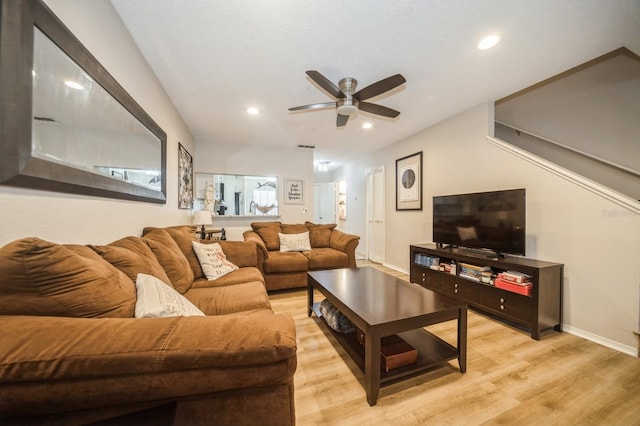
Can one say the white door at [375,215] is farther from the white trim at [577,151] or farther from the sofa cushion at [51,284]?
the sofa cushion at [51,284]

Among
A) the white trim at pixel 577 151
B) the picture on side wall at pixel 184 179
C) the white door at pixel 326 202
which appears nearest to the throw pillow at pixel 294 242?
the picture on side wall at pixel 184 179

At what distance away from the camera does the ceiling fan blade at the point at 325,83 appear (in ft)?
5.93

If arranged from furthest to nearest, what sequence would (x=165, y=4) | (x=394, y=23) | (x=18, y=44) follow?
1. (x=394, y=23)
2. (x=165, y=4)
3. (x=18, y=44)

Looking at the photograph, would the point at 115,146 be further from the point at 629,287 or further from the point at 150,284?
the point at 629,287

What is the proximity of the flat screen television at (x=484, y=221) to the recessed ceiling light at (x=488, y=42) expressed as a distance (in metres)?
1.30

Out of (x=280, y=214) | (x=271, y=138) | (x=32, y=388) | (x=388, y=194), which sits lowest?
(x=32, y=388)

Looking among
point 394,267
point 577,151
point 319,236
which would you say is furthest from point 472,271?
point 319,236

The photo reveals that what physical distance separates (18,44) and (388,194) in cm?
454

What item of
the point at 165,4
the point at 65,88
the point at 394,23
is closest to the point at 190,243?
the point at 65,88

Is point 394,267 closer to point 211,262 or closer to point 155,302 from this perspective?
point 211,262

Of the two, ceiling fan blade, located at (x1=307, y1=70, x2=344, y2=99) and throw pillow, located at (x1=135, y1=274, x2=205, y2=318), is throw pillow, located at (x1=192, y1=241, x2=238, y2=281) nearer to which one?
throw pillow, located at (x1=135, y1=274, x2=205, y2=318)

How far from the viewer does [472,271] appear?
8.30 ft

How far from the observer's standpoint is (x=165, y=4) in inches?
58.9

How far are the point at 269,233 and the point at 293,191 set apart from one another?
1378mm
